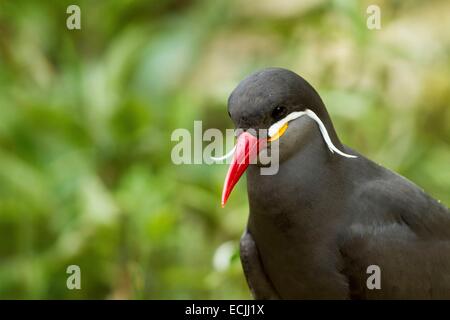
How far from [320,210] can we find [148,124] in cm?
257

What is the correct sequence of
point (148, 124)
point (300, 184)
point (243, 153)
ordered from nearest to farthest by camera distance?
1. point (243, 153)
2. point (300, 184)
3. point (148, 124)

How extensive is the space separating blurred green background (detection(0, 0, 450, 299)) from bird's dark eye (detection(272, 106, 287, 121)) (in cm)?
140

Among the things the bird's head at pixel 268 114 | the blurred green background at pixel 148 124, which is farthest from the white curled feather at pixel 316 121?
the blurred green background at pixel 148 124

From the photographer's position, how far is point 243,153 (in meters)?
2.94

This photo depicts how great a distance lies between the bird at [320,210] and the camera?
296cm

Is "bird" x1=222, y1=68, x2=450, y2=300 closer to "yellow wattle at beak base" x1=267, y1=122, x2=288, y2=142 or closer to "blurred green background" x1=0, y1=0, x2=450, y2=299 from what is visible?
"yellow wattle at beak base" x1=267, y1=122, x2=288, y2=142

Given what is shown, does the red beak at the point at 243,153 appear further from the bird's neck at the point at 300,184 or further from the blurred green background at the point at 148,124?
the blurred green background at the point at 148,124

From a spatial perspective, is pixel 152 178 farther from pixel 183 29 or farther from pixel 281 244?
pixel 281 244

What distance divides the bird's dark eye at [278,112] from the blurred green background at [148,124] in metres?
1.40

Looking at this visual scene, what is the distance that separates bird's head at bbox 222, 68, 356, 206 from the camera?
2.92 meters

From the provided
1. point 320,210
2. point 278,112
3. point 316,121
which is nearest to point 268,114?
point 278,112

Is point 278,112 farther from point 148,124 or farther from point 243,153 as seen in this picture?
point 148,124

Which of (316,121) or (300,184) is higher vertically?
(316,121)

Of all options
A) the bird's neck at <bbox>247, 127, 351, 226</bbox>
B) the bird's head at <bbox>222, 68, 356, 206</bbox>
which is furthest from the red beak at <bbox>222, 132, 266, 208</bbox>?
the bird's neck at <bbox>247, 127, 351, 226</bbox>
